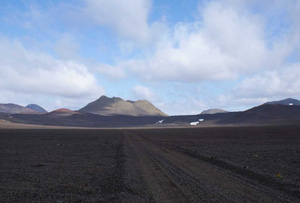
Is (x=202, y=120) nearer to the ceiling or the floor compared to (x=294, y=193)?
nearer to the ceiling

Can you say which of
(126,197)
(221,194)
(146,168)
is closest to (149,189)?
(126,197)

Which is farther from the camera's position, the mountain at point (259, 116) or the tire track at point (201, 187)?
the mountain at point (259, 116)

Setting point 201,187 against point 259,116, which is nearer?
point 201,187

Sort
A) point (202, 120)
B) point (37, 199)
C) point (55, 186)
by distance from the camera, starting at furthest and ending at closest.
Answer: point (202, 120), point (55, 186), point (37, 199)

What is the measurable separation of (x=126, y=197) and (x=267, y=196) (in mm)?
3817

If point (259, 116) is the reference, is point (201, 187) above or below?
below

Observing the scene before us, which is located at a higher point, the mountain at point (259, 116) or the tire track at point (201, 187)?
the mountain at point (259, 116)

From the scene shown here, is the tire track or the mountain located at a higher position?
the mountain

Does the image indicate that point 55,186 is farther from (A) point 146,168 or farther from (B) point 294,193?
(B) point 294,193

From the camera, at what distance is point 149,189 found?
28.7ft

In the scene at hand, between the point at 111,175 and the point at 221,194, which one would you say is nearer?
the point at 221,194

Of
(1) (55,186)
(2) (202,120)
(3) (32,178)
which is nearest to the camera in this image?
(1) (55,186)

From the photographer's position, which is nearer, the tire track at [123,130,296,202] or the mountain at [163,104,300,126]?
the tire track at [123,130,296,202]

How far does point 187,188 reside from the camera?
8805mm
